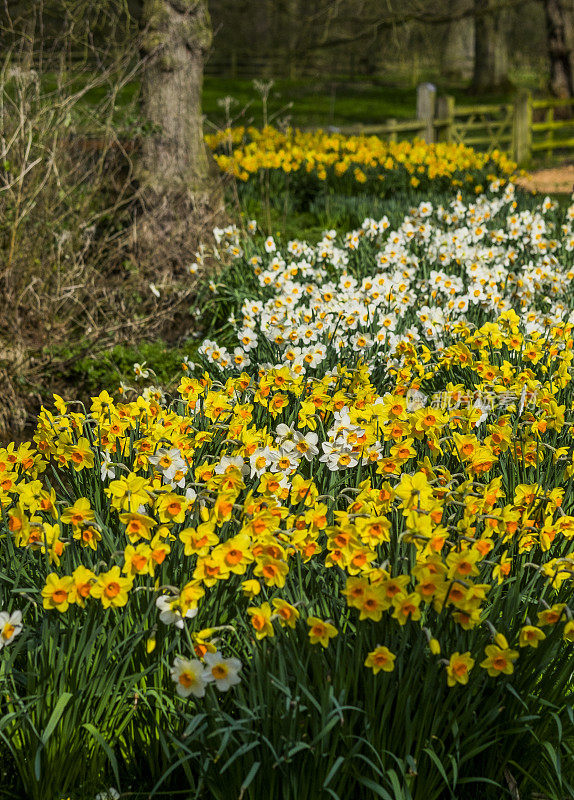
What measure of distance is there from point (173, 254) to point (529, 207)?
10.8 feet

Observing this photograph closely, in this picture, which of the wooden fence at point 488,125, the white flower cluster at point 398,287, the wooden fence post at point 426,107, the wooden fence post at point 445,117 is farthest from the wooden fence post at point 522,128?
the white flower cluster at point 398,287

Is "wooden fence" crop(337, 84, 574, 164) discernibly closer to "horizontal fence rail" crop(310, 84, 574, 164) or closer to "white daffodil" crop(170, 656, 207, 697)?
"horizontal fence rail" crop(310, 84, 574, 164)

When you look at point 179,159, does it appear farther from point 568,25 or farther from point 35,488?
point 568,25

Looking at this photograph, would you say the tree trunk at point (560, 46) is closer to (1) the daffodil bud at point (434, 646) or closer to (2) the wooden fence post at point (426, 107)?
(2) the wooden fence post at point (426, 107)

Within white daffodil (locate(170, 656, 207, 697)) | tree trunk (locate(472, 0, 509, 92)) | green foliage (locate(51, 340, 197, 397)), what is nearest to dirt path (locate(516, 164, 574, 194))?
green foliage (locate(51, 340, 197, 397))

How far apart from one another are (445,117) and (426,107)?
0.52m

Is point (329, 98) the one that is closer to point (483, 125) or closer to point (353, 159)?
point (483, 125)

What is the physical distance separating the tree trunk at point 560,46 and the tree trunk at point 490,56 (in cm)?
877

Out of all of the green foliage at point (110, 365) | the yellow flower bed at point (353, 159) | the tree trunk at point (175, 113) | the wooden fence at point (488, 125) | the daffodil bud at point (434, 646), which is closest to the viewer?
the daffodil bud at point (434, 646)

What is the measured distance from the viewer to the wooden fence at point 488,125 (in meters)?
13.7

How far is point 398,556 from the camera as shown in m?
2.17

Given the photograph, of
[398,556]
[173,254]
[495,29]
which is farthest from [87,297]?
[495,29]

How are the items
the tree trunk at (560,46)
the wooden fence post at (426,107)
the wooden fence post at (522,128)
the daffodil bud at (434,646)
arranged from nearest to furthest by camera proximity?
the daffodil bud at (434,646) → the wooden fence post at (426,107) → the wooden fence post at (522,128) → the tree trunk at (560,46)

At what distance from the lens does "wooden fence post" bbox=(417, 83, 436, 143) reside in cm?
1380
